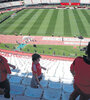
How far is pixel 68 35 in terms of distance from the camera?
75.7ft

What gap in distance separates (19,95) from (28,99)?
46 cm

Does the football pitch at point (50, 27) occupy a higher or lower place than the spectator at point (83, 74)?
lower

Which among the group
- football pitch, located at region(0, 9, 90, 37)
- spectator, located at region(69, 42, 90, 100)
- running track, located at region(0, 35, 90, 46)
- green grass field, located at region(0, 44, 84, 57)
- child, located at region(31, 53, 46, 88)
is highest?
spectator, located at region(69, 42, 90, 100)

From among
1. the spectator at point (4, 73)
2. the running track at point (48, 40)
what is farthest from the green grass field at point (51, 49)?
the spectator at point (4, 73)

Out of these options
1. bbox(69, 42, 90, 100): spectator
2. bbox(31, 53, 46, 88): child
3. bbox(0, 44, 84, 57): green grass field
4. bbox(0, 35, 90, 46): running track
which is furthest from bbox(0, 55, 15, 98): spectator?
bbox(0, 35, 90, 46): running track

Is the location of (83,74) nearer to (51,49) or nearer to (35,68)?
(35,68)

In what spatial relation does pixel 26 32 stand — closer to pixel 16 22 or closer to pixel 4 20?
pixel 16 22

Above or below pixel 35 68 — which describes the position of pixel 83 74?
above

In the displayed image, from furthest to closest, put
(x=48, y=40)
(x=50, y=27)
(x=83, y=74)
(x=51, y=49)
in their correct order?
1. (x=50, y=27)
2. (x=48, y=40)
3. (x=51, y=49)
4. (x=83, y=74)

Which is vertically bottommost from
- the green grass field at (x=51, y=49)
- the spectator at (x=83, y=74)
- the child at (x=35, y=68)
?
the green grass field at (x=51, y=49)

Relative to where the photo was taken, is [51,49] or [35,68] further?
[51,49]

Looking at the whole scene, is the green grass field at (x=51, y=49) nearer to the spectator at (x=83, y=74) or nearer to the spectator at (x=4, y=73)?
the spectator at (x=4, y=73)

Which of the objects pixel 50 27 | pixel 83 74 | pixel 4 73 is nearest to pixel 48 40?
pixel 50 27

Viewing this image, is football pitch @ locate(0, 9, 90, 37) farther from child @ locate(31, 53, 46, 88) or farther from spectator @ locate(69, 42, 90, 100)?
spectator @ locate(69, 42, 90, 100)
